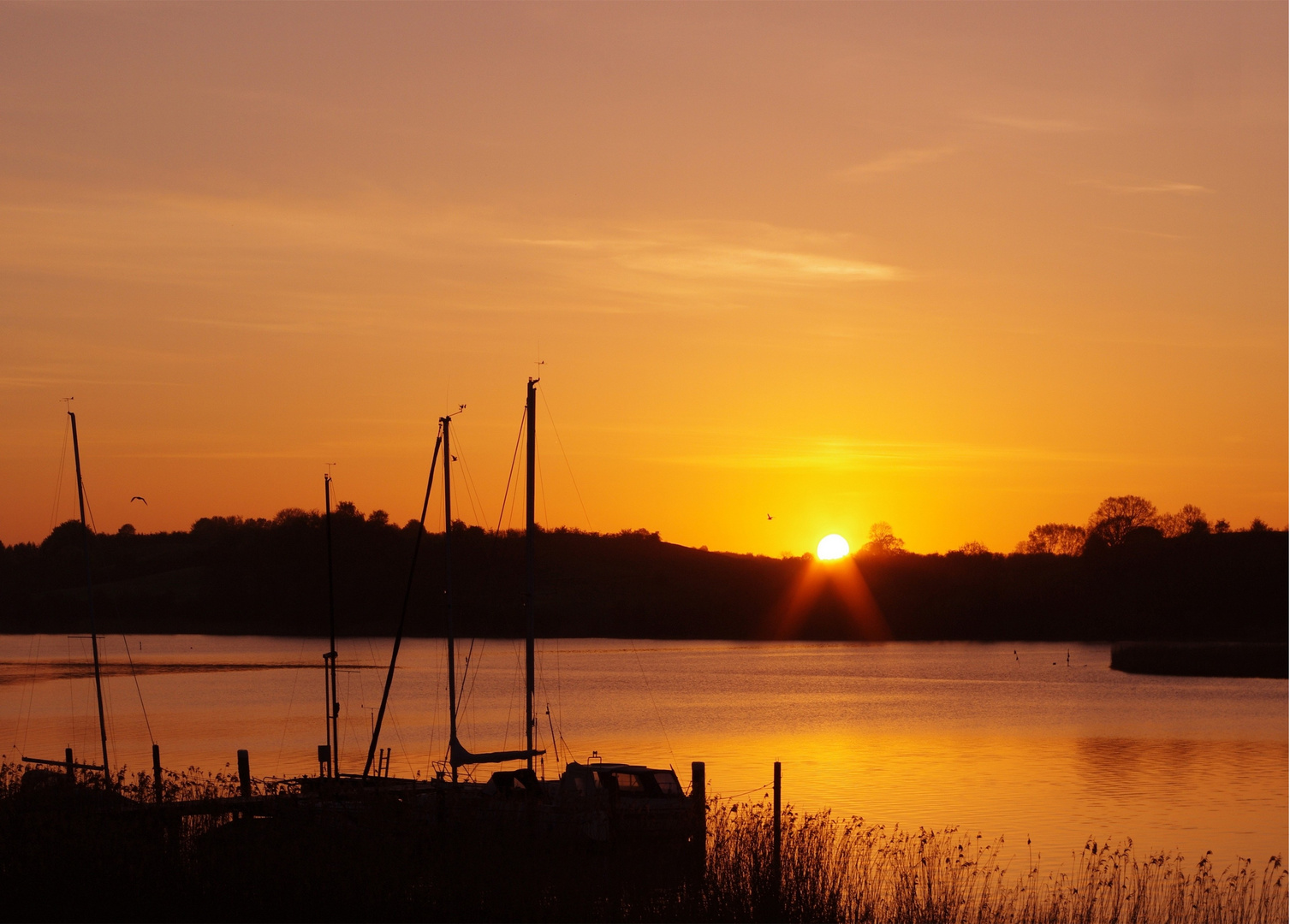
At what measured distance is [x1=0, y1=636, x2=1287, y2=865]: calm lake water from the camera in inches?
1518

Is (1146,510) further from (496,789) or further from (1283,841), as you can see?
(496,789)

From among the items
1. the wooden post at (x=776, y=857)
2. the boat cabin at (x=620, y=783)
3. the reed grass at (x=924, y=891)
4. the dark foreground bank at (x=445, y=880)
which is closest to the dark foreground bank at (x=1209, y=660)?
the reed grass at (x=924, y=891)

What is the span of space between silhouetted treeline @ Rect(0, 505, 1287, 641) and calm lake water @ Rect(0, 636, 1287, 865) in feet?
128

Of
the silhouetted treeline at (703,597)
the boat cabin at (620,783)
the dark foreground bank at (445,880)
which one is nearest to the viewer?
the dark foreground bank at (445,880)

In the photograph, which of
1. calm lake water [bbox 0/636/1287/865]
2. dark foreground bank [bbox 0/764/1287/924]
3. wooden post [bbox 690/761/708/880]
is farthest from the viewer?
calm lake water [bbox 0/636/1287/865]

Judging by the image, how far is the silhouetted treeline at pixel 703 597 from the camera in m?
155

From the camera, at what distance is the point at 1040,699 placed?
82.7 metres

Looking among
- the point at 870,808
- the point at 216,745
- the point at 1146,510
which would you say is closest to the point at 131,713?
the point at 216,745

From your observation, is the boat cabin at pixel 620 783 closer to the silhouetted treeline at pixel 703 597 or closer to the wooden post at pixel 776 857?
the wooden post at pixel 776 857

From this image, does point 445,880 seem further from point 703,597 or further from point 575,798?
point 703,597

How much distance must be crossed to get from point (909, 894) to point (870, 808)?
56.0 feet

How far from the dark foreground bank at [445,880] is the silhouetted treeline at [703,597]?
11245 centimetres

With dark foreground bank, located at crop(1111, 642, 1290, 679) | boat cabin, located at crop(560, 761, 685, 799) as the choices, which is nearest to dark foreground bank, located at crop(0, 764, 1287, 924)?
boat cabin, located at crop(560, 761, 685, 799)

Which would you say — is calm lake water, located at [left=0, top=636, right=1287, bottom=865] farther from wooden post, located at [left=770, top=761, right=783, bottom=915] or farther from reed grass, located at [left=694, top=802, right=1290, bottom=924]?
wooden post, located at [left=770, top=761, right=783, bottom=915]
